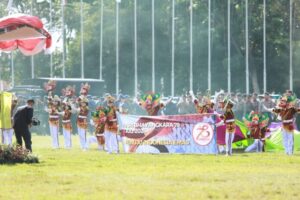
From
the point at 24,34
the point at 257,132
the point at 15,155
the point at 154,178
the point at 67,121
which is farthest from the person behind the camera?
the point at 67,121

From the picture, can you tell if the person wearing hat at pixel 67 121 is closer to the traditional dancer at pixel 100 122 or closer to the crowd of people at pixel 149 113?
the crowd of people at pixel 149 113

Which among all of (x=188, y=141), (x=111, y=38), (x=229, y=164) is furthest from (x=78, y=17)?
(x=229, y=164)

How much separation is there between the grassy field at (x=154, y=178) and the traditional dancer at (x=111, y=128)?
8.74 ft

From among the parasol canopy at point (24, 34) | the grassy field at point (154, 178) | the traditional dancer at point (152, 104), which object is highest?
the parasol canopy at point (24, 34)

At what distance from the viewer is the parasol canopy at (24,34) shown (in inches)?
988

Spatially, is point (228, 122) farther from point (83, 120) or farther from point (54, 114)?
point (54, 114)

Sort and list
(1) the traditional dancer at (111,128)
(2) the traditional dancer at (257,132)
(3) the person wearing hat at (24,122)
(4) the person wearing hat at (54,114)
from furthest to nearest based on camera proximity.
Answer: (4) the person wearing hat at (54,114)
(2) the traditional dancer at (257,132)
(1) the traditional dancer at (111,128)
(3) the person wearing hat at (24,122)

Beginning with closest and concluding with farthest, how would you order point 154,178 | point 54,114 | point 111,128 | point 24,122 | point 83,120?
point 154,178 → point 24,122 → point 111,128 → point 83,120 → point 54,114

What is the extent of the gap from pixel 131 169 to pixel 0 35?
5.85 meters

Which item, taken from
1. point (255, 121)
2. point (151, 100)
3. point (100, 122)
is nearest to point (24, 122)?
point (100, 122)

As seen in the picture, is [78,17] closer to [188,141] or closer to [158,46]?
[158,46]

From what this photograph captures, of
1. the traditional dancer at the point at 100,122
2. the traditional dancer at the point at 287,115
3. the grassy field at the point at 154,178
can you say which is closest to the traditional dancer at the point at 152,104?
the traditional dancer at the point at 100,122

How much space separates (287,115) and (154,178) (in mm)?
10150

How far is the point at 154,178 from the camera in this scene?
20.6 m
